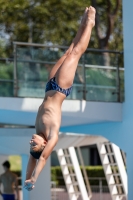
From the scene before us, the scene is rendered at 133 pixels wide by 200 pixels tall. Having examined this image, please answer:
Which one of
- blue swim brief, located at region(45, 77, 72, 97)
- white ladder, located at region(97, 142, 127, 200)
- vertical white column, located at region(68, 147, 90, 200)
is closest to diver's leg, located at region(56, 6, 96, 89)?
blue swim brief, located at region(45, 77, 72, 97)

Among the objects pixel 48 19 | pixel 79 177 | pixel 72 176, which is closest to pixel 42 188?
pixel 79 177

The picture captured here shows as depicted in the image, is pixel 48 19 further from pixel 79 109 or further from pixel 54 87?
pixel 54 87

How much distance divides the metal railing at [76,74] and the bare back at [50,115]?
3.69 metres

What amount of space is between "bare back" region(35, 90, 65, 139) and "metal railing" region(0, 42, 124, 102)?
3694 mm

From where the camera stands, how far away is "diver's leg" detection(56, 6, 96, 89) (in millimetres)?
9109

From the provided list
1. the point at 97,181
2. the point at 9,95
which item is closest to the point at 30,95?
the point at 9,95

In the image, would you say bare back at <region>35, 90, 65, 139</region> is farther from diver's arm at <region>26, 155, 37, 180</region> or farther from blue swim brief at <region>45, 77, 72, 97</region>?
diver's arm at <region>26, 155, 37, 180</region>

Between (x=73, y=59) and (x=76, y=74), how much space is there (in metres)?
3.88

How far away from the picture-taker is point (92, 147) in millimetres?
37125

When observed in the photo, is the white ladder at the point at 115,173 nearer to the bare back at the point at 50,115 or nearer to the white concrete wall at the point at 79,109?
the white concrete wall at the point at 79,109

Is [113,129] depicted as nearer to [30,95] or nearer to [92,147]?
[30,95]

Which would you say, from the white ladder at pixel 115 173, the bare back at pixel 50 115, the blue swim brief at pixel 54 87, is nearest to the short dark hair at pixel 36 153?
the bare back at pixel 50 115

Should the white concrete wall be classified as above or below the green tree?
below

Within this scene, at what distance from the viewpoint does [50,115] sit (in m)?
8.83
